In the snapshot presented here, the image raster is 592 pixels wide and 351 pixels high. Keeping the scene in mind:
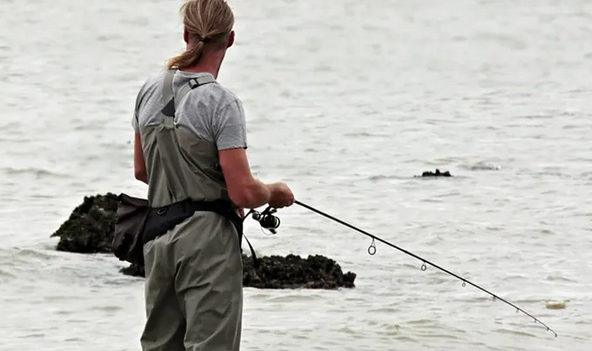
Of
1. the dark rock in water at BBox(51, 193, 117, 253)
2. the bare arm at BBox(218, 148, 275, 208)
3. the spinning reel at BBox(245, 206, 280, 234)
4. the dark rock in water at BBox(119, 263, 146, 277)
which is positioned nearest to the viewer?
the bare arm at BBox(218, 148, 275, 208)

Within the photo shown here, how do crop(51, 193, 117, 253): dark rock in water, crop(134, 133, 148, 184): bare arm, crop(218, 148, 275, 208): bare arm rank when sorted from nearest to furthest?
crop(218, 148, 275, 208): bare arm, crop(134, 133, 148, 184): bare arm, crop(51, 193, 117, 253): dark rock in water

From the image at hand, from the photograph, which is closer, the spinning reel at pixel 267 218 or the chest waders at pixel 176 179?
the chest waders at pixel 176 179

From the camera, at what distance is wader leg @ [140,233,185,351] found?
4566mm

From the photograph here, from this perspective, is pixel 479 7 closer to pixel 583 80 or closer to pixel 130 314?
pixel 583 80

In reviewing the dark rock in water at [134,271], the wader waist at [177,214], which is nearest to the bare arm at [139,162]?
the wader waist at [177,214]

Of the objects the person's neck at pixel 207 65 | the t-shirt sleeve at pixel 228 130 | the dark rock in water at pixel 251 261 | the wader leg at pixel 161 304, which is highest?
the person's neck at pixel 207 65

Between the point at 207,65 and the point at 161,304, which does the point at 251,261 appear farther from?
the point at 207,65

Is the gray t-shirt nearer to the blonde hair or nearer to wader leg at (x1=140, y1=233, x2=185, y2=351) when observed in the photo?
the blonde hair

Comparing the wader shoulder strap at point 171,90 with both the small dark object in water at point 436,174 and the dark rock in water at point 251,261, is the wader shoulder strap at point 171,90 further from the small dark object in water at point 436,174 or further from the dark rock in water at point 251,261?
the small dark object in water at point 436,174

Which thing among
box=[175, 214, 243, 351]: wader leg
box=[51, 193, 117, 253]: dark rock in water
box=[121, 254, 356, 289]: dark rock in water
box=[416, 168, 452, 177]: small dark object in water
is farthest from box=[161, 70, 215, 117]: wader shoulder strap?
box=[416, 168, 452, 177]: small dark object in water

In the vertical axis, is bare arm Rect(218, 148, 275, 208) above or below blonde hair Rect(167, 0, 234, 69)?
below

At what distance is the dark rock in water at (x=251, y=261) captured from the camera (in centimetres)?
921

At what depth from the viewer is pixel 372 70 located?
89.8ft

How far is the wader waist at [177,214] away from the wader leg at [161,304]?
0.10 feet
